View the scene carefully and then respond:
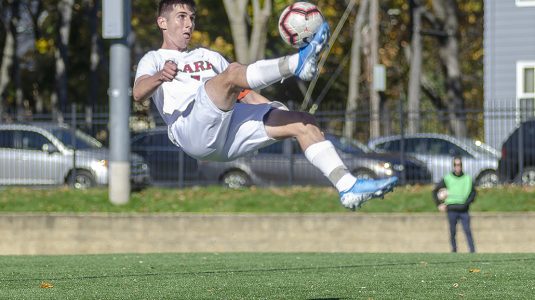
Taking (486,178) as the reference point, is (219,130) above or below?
above

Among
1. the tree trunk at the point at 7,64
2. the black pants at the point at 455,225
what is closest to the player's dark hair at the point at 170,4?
the black pants at the point at 455,225

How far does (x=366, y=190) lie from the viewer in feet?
31.6

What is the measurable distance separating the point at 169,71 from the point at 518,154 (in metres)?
16.4

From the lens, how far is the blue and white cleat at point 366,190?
31.6 ft

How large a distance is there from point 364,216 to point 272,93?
98.5 feet

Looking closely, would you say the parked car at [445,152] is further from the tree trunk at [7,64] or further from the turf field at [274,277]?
the tree trunk at [7,64]

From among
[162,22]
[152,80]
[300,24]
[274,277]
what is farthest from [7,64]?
[300,24]

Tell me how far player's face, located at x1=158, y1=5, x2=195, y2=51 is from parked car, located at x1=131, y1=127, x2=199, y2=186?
590 inches

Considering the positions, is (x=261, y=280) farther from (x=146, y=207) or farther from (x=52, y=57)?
(x=52, y=57)

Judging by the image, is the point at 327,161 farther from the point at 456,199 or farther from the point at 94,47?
the point at 94,47

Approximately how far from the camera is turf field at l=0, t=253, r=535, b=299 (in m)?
11.6

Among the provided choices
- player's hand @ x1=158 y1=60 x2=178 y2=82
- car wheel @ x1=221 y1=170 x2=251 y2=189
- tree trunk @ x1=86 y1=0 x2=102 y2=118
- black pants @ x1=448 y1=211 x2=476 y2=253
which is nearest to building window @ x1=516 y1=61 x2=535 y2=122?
car wheel @ x1=221 y1=170 x2=251 y2=189

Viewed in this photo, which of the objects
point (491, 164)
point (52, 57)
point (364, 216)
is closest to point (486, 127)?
point (491, 164)

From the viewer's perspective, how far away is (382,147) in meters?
25.8
